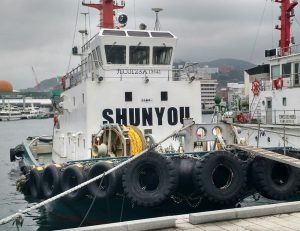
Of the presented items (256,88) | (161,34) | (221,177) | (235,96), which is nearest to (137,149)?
(221,177)

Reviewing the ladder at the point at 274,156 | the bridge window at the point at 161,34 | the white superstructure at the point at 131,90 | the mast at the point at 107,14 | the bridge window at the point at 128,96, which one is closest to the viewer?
the ladder at the point at 274,156

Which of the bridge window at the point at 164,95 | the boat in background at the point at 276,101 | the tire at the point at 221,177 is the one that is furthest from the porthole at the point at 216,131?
the boat in background at the point at 276,101

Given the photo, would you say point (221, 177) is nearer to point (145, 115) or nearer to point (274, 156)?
point (274, 156)

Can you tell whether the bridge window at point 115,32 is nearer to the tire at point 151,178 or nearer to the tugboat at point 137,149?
the tugboat at point 137,149

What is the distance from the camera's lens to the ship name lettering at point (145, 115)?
52.1 feet

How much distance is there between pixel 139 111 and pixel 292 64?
15.3m

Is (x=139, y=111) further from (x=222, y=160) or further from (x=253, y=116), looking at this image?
(x=253, y=116)

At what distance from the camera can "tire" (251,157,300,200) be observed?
11680 mm

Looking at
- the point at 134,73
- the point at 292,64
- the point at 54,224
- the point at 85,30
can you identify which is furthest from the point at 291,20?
the point at 54,224

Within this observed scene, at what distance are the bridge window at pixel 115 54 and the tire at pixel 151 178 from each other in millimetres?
6291

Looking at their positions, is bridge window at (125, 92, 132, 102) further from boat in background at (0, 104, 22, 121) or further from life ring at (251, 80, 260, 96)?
boat in background at (0, 104, 22, 121)

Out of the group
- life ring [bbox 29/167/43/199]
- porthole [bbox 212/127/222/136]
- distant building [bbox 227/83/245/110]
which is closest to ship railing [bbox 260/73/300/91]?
distant building [bbox 227/83/245/110]

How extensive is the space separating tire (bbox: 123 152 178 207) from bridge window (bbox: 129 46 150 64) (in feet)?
21.1

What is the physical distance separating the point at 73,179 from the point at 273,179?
5.54 metres
